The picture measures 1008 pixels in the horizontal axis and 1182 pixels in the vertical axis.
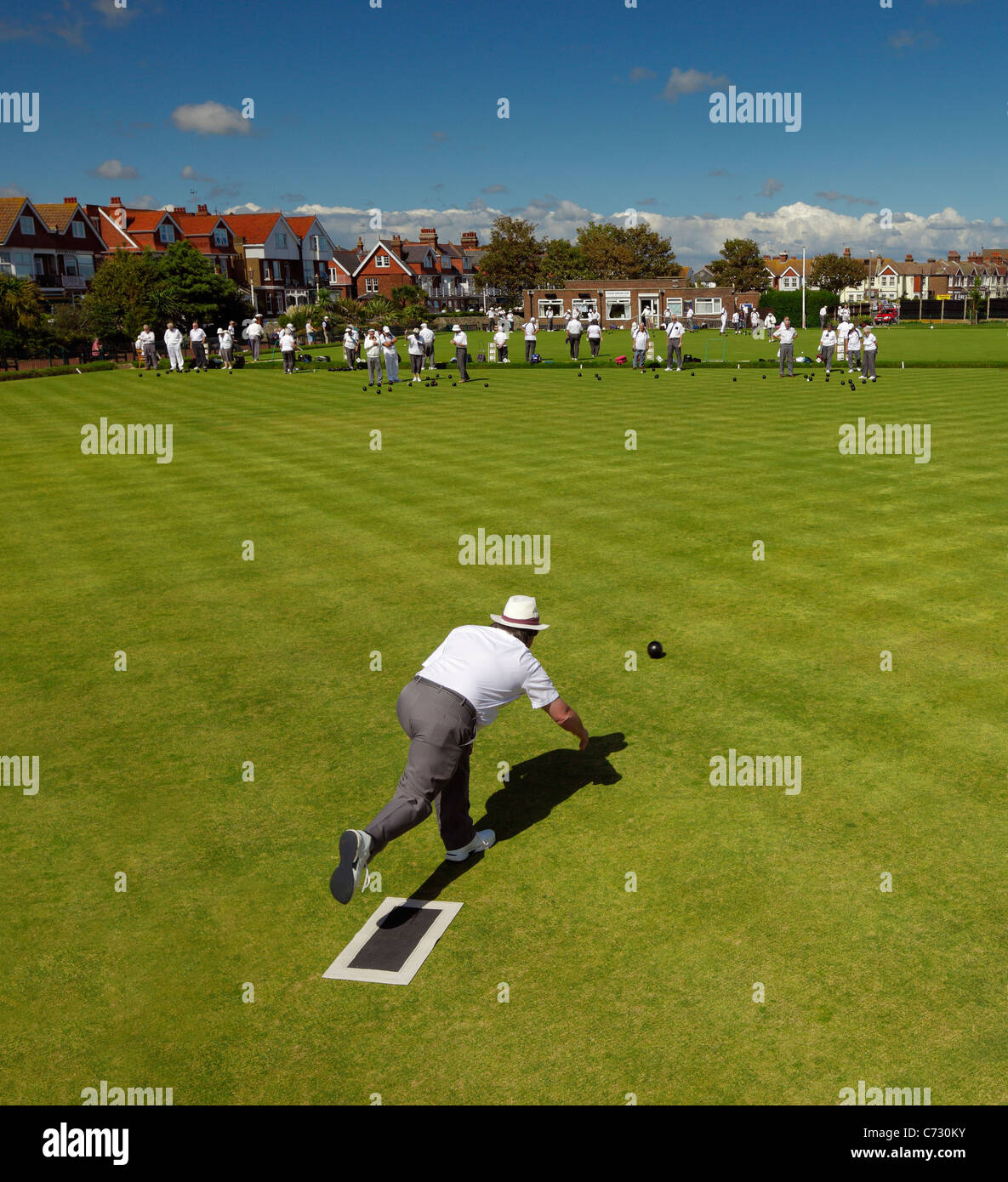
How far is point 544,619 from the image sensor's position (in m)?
11.8

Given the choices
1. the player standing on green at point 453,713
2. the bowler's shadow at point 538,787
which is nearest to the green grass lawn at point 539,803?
the bowler's shadow at point 538,787

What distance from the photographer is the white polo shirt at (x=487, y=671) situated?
6477 mm

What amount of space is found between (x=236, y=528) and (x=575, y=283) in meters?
89.1

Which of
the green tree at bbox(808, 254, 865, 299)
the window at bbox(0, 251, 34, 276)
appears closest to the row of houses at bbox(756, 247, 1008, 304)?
the green tree at bbox(808, 254, 865, 299)

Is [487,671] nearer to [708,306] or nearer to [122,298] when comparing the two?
[122,298]

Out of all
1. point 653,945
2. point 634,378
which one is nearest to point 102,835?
point 653,945

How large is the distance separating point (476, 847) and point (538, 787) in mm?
1190

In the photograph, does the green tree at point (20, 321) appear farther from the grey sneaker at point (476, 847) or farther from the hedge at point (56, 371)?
the grey sneaker at point (476, 847)

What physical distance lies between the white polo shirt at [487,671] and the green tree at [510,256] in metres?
126

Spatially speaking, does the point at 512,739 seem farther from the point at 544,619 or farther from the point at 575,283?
the point at 575,283

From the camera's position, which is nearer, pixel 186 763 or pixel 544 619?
pixel 186 763

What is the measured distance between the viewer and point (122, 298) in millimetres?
65812

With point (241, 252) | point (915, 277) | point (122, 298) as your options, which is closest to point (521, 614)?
point (122, 298)

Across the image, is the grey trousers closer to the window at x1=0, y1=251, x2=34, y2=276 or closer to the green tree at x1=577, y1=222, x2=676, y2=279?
the window at x1=0, y1=251, x2=34, y2=276
